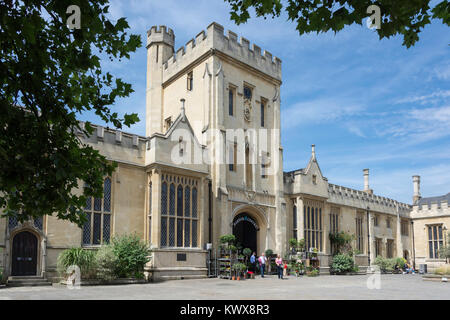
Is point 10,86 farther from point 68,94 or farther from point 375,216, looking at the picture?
point 375,216

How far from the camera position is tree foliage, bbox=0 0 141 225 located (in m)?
6.31

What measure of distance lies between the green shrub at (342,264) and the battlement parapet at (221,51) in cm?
1356

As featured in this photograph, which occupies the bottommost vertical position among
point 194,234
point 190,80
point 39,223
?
point 194,234

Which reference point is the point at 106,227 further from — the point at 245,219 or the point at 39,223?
the point at 245,219

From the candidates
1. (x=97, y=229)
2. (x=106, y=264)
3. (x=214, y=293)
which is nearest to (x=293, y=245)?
(x=97, y=229)

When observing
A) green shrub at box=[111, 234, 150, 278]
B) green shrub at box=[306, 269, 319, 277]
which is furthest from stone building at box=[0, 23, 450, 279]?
green shrub at box=[306, 269, 319, 277]

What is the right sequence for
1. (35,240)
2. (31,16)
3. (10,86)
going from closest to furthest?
(31,16)
(10,86)
(35,240)

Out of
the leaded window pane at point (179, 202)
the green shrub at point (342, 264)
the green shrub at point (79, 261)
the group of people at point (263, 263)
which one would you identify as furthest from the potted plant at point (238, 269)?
the green shrub at point (342, 264)

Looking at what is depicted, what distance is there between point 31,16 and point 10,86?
1161 millimetres

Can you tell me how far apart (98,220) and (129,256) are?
285 cm

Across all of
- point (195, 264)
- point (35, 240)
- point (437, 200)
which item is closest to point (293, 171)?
point (195, 264)

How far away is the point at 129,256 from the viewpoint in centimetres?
1852

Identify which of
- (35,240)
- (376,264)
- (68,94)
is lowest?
(376,264)

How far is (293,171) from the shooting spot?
3111cm
